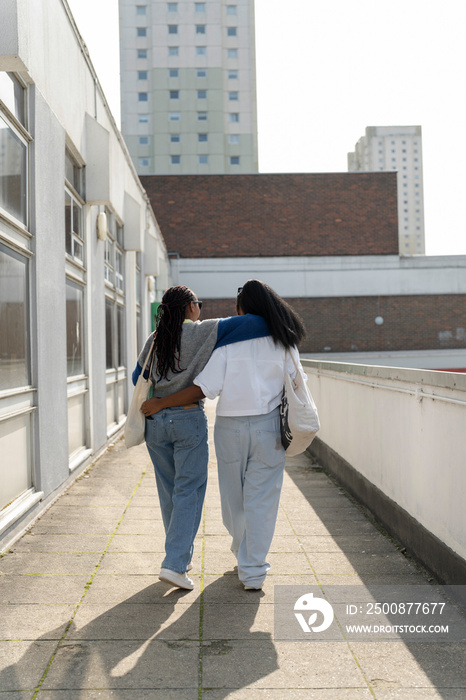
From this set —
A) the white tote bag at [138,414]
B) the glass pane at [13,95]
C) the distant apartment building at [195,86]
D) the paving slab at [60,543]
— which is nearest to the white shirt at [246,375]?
the white tote bag at [138,414]

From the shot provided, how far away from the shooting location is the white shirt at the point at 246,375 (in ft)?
14.0

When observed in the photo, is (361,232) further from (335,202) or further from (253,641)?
(253,641)

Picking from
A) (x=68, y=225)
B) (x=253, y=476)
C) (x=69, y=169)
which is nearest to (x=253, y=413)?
(x=253, y=476)

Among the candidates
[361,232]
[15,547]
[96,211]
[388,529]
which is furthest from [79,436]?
[361,232]

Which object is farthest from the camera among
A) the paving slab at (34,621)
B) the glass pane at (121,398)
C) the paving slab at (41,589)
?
the glass pane at (121,398)

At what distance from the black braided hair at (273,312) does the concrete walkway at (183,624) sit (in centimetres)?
146

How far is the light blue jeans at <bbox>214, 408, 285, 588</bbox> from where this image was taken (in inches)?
168

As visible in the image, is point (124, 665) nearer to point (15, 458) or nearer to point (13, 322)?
point (15, 458)

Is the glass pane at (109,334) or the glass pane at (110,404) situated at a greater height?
the glass pane at (109,334)

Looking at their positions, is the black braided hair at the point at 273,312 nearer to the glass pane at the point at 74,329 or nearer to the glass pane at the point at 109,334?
the glass pane at the point at 74,329

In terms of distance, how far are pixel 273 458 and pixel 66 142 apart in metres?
5.04

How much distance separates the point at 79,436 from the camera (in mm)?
8914

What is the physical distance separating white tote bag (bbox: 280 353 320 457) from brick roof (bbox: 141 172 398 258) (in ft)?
103

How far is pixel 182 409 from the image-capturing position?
4.27 m
